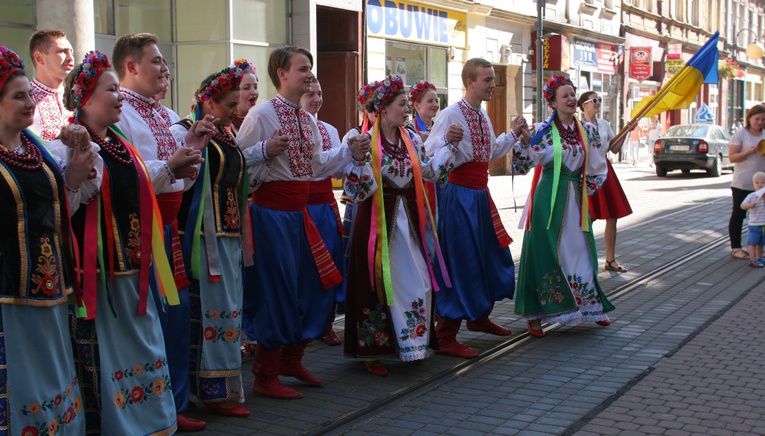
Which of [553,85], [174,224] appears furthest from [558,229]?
[174,224]

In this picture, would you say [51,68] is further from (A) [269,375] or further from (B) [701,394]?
(B) [701,394]

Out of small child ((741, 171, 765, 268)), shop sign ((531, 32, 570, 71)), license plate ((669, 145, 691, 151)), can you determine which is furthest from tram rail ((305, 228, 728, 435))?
shop sign ((531, 32, 570, 71))

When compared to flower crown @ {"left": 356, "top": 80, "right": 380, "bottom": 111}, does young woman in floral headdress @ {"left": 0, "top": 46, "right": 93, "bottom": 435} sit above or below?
below

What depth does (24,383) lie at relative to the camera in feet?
12.4

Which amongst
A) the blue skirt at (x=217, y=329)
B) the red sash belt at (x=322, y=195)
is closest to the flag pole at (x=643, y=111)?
the red sash belt at (x=322, y=195)

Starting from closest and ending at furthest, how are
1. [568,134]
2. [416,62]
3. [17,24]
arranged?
1. [568,134]
2. [17,24]
3. [416,62]

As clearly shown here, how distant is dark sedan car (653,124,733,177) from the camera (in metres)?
27.0

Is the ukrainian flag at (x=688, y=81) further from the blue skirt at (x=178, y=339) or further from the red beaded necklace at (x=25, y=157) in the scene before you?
the red beaded necklace at (x=25, y=157)

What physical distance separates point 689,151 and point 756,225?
658 inches

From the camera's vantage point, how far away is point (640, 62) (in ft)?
119

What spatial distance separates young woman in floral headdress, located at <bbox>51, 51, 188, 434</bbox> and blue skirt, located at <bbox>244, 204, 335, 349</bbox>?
122cm

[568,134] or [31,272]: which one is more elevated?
[568,134]

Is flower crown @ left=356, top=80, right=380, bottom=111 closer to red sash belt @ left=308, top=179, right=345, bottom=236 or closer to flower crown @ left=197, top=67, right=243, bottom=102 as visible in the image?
red sash belt @ left=308, top=179, right=345, bottom=236

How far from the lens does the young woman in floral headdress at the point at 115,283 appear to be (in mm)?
4277
